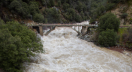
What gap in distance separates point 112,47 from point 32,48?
76.6 ft

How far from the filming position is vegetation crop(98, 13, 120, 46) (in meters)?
26.5

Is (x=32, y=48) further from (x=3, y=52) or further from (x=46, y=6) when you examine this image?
(x=46, y=6)

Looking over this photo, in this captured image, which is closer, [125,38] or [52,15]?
[125,38]

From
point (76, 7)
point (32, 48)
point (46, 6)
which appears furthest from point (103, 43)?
point (76, 7)

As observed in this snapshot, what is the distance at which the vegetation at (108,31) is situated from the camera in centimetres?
2653

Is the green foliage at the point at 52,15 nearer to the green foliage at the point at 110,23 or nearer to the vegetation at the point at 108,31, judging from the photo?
the vegetation at the point at 108,31

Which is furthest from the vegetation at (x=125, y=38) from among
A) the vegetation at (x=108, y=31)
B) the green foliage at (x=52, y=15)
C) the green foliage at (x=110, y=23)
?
the green foliage at (x=52, y=15)

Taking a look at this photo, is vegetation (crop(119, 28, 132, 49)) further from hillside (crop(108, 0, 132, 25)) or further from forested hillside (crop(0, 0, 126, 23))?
forested hillside (crop(0, 0, 126, 23))

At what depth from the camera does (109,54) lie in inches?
912

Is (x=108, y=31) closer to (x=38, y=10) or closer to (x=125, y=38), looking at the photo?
(x=125, y=38)

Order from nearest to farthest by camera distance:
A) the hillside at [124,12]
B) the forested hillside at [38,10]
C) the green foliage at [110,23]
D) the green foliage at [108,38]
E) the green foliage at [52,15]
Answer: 1. the green foliage at [108,38]
2. the green foliage at [110,23]
3. the forested hillside at [38,10]
4. the hillside at [124,12]
5. the green foliage at [52,15]

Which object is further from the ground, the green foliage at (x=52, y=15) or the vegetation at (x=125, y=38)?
the green foliage at (x=52, y=15)

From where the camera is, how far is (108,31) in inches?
1072

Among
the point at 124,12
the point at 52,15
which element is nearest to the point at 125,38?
the point at 124,12
